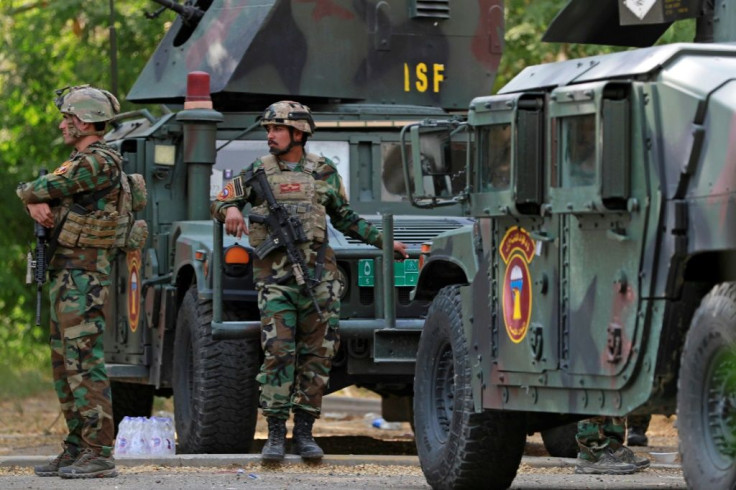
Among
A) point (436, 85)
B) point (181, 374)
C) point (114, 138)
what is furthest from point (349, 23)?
point (181, 374)

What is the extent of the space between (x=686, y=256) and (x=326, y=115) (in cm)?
616

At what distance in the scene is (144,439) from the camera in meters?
11.0

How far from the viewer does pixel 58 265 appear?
31.2 feet

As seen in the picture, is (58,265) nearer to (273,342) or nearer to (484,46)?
(273,342)

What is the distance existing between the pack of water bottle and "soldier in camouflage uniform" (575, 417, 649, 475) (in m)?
2.54

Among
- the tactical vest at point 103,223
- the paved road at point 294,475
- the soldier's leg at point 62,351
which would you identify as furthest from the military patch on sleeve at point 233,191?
the paved road at point 294,475

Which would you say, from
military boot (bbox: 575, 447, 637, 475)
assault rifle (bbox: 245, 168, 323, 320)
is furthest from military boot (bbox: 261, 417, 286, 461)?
military boot (bbox: 575, 447, 637, 475)

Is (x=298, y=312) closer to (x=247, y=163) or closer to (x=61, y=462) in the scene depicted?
(x=61, y=462)

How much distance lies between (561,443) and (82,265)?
3864 mm

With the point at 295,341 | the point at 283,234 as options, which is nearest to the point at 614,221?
the point at 283,234

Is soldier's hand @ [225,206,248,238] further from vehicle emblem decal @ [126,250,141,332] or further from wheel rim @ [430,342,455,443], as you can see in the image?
vehicle emblem decal @ [126,250,141,332]

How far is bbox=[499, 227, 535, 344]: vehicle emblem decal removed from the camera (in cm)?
Answer: 791

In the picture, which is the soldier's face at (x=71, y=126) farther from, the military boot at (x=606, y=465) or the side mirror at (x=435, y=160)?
the military boot at (x=606, y=465)

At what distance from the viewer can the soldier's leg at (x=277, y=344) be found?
10.4 metres
